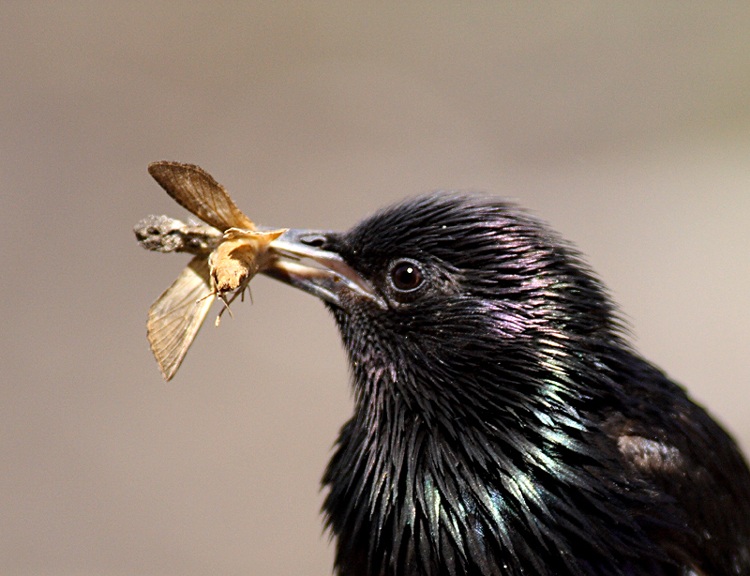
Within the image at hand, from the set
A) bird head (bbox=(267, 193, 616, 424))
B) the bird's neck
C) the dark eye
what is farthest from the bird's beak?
the bird's neck

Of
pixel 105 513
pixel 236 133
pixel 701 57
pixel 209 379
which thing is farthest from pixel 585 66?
pixel 105 513

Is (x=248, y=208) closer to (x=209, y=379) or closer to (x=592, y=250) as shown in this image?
(x=209, y=379)

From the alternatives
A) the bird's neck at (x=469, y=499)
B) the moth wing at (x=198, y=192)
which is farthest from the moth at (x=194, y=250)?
the bird's neck at (x=469, y=499)

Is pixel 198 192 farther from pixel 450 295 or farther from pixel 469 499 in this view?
pixel 469 499

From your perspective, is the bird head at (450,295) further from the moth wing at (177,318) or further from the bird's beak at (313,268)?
the moth wing at (177,318)

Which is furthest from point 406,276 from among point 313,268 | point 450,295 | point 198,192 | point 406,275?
point 198,192
